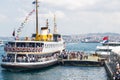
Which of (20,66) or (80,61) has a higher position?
(20,66)

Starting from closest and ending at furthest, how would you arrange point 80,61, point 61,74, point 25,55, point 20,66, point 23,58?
point 20,66, point 23,58, point 61,74, point 25,55, point 80,61

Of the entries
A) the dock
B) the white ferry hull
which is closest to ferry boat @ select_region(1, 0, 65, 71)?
the white ferry hull

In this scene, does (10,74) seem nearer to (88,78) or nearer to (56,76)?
(56,76)

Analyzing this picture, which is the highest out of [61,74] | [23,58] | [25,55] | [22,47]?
[22,47]

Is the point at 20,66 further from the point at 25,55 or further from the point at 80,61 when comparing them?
the point at 80,61

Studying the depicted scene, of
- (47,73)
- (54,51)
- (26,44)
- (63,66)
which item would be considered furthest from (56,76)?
(54,51)

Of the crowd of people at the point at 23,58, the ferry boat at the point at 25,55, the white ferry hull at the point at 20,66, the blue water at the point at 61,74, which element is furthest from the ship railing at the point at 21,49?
the blue water at the point at 61,74

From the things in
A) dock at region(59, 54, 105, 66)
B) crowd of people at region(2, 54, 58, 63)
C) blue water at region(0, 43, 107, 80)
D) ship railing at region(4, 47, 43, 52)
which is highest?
ship railing at region(4, 47, 43, 52)

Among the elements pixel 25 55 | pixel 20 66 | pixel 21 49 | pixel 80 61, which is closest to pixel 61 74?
pixel 25 55

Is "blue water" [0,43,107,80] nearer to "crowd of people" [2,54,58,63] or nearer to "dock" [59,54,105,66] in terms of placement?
"crowd of people" [2,54,58,63]

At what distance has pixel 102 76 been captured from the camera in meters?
61.0

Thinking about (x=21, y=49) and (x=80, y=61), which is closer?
(x=21, y=49)

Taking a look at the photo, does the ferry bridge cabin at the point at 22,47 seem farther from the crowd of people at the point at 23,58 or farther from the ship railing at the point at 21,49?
the crowd of people at the point at 23,58

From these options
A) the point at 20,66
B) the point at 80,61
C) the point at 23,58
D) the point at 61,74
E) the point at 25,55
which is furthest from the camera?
the point at 80,61
